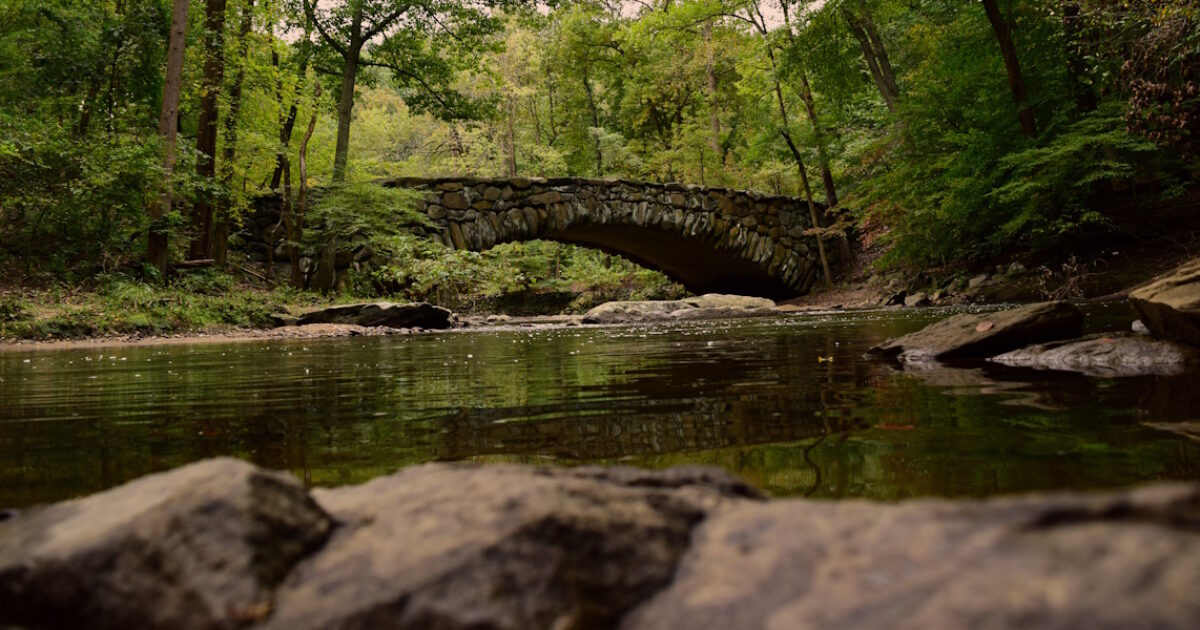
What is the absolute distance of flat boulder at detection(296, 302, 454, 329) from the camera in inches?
432

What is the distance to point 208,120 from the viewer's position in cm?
1263

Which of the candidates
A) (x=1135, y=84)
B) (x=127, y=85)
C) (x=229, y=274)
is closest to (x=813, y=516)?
(x=1135, y=84)

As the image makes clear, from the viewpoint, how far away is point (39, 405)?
3.11 metres

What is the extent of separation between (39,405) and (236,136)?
43.7ft

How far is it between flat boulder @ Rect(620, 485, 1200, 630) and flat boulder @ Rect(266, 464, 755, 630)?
6cm

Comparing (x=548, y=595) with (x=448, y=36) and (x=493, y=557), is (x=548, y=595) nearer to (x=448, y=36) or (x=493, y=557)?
(x=493, y=557)

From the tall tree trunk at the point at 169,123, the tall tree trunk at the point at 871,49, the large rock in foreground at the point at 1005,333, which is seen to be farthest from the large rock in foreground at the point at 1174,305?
the tall tree trunk at the point at 871,49

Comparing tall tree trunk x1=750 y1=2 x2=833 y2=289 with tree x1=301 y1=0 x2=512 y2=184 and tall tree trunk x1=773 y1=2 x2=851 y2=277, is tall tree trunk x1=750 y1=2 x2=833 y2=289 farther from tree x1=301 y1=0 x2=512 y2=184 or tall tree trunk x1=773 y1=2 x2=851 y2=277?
tree x1=301 y1=0 x2=512 y2=184

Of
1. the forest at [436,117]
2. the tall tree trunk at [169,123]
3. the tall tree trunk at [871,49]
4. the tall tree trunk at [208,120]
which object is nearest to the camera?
the forest at [436,117]

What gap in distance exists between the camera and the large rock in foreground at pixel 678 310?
14094mm

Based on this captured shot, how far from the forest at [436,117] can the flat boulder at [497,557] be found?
24.6 ft

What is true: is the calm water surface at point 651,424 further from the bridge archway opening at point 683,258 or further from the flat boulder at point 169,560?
the bridge archway opening at point 683,258

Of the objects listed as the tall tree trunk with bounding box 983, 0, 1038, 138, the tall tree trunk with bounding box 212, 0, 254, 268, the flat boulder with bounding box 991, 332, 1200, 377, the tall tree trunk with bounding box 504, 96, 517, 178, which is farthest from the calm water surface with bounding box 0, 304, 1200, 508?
the tall tree trunk with bounding box 504, 96, 517, 178

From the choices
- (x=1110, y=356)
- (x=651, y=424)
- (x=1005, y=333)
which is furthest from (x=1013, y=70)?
(x=651, y=424)
